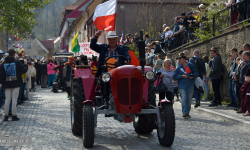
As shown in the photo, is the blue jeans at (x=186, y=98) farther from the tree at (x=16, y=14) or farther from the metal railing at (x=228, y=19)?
the tree at (x=16, y=14)

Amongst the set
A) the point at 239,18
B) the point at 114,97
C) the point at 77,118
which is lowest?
the point at 77,118

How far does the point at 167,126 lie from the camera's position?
614 cm

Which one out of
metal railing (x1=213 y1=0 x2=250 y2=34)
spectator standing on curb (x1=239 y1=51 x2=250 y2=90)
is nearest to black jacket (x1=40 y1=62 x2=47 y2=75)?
metal railing (x1=213 y1=0 x2=250 y2=34)

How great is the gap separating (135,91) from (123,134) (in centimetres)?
177

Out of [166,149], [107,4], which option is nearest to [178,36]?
[107,4]

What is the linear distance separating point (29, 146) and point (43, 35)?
129 m

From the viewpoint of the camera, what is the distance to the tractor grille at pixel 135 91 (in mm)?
6266

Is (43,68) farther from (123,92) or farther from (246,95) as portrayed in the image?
(123,92)

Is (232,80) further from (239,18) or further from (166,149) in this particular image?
(166,149)

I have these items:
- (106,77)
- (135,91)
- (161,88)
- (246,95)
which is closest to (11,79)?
(161,88)

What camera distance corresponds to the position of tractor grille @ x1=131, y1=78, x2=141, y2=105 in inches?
247

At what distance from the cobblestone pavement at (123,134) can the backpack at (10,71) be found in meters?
1.22

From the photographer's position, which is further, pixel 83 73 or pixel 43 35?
pixel 43 35

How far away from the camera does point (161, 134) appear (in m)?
6.50
